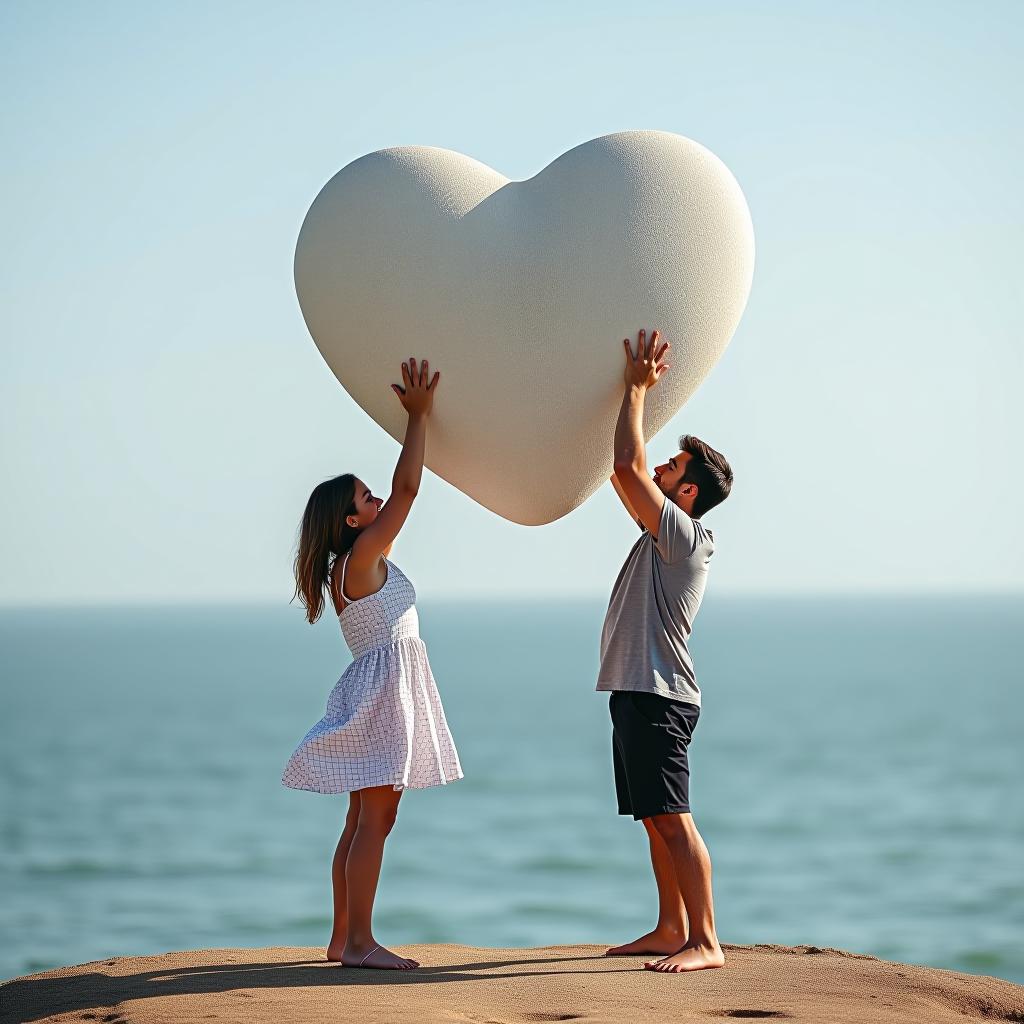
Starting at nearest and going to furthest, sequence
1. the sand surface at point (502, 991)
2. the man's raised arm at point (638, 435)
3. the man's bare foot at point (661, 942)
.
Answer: the sand surface at point (502, 991) < the man's raised arm at point (638, 435) < the man's bare foot at point (661, 942)

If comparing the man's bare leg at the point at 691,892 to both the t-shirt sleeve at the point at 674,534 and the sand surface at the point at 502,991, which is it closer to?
the sand surface at the point at 502,991

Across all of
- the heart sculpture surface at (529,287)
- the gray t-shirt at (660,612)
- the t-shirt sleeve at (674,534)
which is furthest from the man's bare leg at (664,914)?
the heart sculpture surface at (529,287)

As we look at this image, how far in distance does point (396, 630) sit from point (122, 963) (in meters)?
1.48

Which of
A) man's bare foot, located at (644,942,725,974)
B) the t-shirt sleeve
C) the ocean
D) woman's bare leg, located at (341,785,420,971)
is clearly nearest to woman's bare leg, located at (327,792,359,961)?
woman's bare leg, located at (341,785,420,971)

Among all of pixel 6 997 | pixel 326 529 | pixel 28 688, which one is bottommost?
pixel 6 997

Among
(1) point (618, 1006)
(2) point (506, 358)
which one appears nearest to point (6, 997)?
(1) point (618, 1006)

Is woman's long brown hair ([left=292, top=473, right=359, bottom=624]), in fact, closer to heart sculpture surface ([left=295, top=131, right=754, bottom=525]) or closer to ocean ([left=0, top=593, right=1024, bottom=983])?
heart sculpture surface ([left=295, top=131, right=754, bottom=525])

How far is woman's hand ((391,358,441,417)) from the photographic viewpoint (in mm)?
4418

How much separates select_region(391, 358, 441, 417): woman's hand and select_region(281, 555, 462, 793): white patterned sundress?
0.51 metres

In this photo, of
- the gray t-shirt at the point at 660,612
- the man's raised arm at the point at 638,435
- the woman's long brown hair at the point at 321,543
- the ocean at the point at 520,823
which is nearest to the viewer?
the man's raised arm at the point at 638,435

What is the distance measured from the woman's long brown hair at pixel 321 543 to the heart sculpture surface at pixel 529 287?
1.10 ft

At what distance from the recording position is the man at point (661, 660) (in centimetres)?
429

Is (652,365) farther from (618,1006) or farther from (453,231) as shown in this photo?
(618,1006)

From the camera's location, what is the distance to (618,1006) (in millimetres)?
3902
